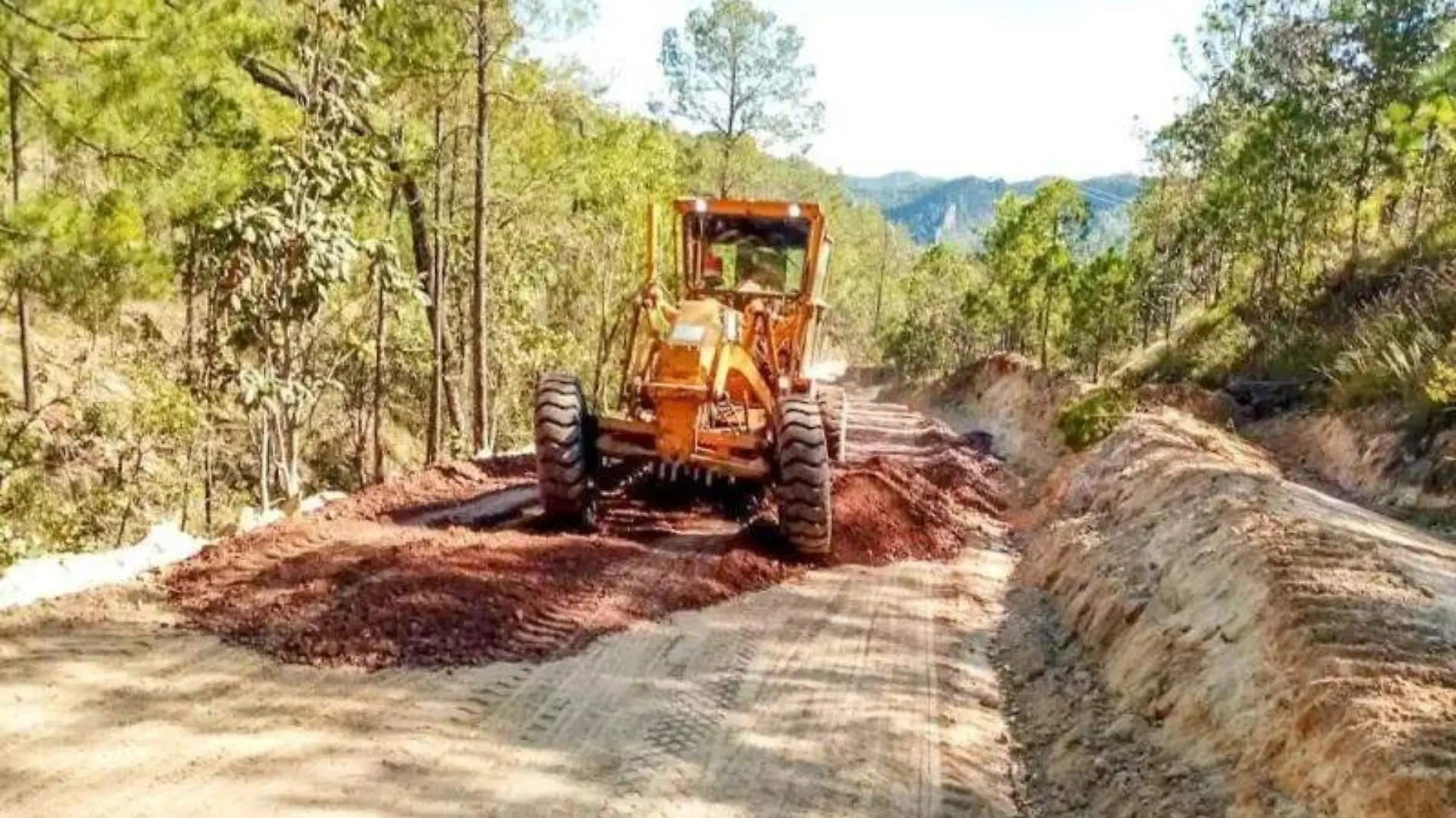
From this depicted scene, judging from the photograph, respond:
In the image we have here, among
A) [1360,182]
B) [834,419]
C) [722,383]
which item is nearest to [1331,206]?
[1360,182]

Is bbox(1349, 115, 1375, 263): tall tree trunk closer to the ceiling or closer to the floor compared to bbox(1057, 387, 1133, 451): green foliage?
closer to the ceiling

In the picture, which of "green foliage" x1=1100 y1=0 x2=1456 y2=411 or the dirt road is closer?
the dirt road

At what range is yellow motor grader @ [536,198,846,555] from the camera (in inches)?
386

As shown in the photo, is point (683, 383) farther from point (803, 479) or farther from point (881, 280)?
point (881, 280)

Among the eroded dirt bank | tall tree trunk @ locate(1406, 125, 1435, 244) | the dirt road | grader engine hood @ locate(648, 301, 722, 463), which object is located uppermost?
tall tree trunk @ locate(1406, 125, 1435, 244)

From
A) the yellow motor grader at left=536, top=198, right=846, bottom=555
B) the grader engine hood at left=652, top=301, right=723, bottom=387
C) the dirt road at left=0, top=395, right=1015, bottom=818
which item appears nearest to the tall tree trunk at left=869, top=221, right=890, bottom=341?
the yellow motor grader at left=536, top=198, right=846, bottom=555

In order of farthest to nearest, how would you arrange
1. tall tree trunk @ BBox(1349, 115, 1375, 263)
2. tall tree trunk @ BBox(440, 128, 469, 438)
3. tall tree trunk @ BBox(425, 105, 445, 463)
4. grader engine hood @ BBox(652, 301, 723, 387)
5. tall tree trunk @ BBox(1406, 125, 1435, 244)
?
tall tree trunk @ BBox(1349, 115, 1375, 263) → tall tree trunk @ BBox(1406, 125, 1435, 244) → tall tree trunk @ BBox(440, 128, 469, 438) → tall tree trunk @ BBox(425, 105, 445, 463) → grader engine hood @ BBox(652, 301, 723, 387)

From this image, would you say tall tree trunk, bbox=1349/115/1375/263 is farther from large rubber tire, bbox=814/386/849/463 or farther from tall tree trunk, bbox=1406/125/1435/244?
large rubber tire, bbox=814/386/849/463

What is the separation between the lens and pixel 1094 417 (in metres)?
17.3

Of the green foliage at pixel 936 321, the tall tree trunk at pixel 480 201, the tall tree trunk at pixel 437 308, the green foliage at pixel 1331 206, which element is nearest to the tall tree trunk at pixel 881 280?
the green foliage at pixel 936 321

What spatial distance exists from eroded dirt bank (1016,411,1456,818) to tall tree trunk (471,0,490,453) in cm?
964

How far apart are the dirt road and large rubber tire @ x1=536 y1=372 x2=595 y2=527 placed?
1804 mm

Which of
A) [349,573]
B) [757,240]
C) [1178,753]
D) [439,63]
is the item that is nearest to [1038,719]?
[1178,753]

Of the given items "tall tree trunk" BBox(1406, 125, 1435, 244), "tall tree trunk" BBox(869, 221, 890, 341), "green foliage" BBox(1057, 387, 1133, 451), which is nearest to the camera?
"green foliage" BBox(1057, 387, 1133, 451)
